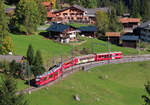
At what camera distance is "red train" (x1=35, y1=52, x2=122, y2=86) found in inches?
1664

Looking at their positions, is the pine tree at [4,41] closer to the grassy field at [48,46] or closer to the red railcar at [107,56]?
the grassy field at [48,46]

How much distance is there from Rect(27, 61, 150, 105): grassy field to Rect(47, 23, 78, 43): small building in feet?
71.2

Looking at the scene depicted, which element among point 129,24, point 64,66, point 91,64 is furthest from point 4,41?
Answer: point 129,24

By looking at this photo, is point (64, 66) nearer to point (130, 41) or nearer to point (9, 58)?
point (9, 58)

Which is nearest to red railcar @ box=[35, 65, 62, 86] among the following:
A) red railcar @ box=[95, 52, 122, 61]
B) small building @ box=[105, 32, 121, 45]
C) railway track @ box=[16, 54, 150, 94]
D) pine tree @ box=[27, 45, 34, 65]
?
railway track @ box=[16, 54, 150, 94]

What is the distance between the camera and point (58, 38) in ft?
251

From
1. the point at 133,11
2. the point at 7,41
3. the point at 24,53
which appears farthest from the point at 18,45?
the point at 133,11

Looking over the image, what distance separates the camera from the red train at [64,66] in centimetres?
4226

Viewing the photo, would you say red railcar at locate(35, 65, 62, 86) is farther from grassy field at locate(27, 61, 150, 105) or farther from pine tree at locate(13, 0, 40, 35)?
pine tree at locate(13, 0, 40, 35)

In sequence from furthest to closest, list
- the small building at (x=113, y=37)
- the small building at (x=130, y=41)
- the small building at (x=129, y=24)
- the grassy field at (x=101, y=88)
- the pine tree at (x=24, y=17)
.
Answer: the small building at (x=129, y=24) → the small building at (x=113, y=37) → the small building at (x=130, y=41) → the pine tree at (x=24, y=17) → the grassy field at (x=101, y=88)

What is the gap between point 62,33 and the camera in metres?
76.6

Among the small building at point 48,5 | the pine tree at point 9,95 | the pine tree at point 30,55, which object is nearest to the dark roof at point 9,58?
the pine tree at point 30,55

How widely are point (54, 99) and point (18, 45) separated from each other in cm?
2924

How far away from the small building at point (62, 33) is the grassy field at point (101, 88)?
71.2 ft
